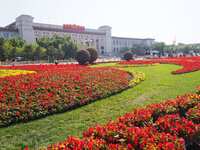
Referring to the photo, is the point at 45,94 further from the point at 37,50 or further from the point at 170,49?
the point at 170,49

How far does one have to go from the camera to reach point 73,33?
71.9 metres

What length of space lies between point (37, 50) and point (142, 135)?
3660 cm

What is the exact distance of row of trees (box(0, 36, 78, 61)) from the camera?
36.6 meters

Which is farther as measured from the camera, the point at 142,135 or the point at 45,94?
the point at 45,94

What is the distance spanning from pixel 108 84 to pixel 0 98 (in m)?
3.67

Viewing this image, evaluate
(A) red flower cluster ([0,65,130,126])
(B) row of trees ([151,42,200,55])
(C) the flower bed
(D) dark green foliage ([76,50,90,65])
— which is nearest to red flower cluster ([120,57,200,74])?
(D) dark green foliage ([76,50,90,65])

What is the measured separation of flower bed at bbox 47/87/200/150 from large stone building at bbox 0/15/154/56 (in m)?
54.4

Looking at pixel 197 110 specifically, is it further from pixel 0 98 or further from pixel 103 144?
pixel 0 98

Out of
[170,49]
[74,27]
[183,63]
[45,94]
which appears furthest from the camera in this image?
[74,27]

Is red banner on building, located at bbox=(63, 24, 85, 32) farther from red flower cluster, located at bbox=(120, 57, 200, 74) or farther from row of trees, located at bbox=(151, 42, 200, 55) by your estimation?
red flower cluster, located at bbox=(120, 57, 200, 74)

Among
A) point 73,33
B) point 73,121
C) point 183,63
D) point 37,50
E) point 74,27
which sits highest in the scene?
point 74,27

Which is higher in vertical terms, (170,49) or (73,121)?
(170,49)

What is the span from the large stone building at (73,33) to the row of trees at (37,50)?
41.8ft

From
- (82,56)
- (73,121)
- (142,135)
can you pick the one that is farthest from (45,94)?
(82,56)
